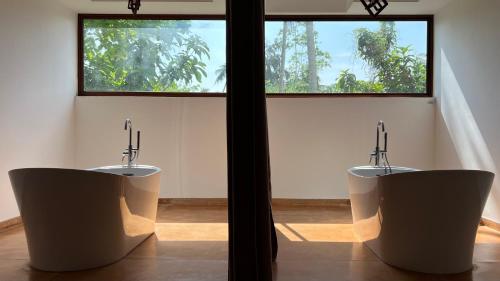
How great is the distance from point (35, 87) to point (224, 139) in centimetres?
206

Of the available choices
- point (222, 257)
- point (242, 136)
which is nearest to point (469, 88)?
point (222, 257)

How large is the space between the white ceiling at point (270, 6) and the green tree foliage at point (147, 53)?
7.8 inches

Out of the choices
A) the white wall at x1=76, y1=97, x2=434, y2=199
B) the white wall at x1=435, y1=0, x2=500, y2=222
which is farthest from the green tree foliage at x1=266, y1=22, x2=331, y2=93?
the white wall at x1=435, y1=0, x2=500, y2=222

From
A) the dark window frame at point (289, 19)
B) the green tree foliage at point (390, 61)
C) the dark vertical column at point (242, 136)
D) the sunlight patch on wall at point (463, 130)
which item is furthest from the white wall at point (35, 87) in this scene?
the sunlight patch on wall at point (463, 130)

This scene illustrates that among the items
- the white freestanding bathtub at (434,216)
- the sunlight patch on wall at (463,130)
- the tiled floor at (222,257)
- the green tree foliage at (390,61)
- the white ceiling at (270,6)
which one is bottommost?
the tiled floor at (222,257)

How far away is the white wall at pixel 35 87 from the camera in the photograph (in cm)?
378

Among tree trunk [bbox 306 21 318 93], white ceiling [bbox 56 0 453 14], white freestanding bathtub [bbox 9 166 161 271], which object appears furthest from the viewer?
tree trunk [bbox 306 21 318 93]

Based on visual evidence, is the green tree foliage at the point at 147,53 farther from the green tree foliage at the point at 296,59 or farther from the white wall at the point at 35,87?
the green tree foliage at the point at 296,59

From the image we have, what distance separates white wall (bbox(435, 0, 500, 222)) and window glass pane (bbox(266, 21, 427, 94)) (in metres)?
0.29

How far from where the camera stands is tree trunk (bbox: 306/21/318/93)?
507cm

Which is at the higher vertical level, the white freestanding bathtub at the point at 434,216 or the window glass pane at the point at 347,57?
the window glass pane at the point at 347,57

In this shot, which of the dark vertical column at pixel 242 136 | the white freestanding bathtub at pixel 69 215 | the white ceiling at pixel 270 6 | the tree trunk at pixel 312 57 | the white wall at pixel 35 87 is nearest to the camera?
the dark vertical column at pixel 242 136

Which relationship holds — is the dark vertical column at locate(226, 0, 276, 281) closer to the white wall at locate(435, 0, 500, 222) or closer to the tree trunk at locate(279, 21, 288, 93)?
the white wall at locate(435, 0, 500, 222)

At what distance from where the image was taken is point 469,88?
418cm
